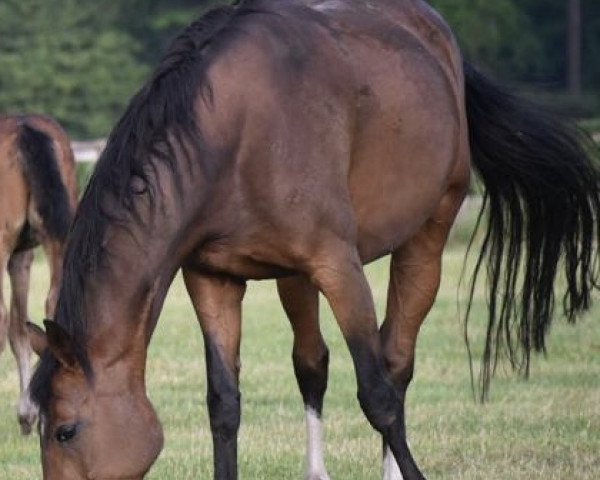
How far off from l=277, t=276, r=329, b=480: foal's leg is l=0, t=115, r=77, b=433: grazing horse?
112 inches

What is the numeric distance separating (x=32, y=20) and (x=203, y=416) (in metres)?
37.9

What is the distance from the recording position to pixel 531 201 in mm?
8547

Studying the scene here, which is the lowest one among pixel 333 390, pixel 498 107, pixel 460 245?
pixel 460 245

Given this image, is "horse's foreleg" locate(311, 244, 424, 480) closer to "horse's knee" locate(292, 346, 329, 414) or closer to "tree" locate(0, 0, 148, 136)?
"horse's knee" locate(292, 346, 329, 414)

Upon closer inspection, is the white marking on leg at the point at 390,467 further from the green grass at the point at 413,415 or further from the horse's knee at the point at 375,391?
the horse's knee at the point at 375,391

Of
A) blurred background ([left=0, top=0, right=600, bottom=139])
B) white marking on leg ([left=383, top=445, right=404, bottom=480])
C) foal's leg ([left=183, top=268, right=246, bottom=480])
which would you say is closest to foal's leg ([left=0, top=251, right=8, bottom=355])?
white marking on leg ([left=383, top=445, right=404, bottom=480])

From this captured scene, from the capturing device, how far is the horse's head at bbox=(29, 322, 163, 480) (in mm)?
6195

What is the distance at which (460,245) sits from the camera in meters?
23.7

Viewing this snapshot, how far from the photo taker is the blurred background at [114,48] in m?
44.3

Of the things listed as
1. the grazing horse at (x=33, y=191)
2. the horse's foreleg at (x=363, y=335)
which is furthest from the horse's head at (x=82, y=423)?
the grazing horse at (x=33, y=191)

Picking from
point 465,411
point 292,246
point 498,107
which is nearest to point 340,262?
point 292,246

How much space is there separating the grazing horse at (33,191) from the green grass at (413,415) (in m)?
0.92

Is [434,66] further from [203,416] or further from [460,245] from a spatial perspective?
[460,245]

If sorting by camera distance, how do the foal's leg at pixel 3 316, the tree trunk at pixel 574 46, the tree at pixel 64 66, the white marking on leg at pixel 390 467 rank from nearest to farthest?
the white marking on leg at pixel 390 467, the foal's leg at pixel 3 316, the tree trunk at pixel 574 46, the tree at pixel 64 66
